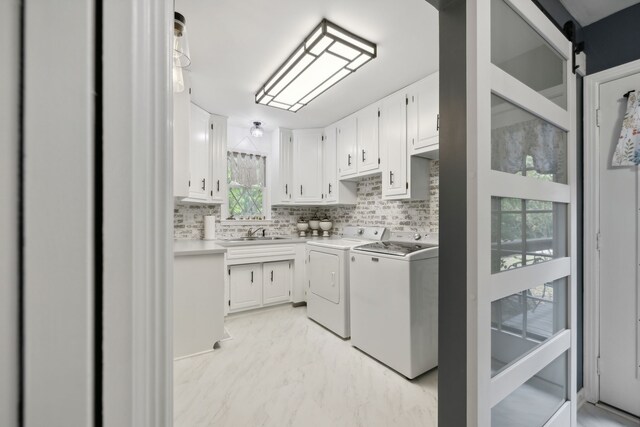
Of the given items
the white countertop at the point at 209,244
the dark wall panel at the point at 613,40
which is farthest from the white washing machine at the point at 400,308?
the dark wall panel at the point at 613,40

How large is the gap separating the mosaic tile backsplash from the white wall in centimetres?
285

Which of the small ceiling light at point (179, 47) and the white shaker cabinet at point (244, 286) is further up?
the small ceiling light at point (179, 47)

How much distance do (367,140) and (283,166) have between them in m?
1.36

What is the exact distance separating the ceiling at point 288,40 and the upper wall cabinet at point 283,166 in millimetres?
927

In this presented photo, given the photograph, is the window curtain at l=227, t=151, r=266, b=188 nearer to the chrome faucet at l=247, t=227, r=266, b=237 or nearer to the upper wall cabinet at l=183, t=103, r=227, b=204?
the upper wall cabinet at l=183, t=103, r=227, b=204

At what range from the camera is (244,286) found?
10.9 ft

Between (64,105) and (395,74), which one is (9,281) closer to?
(64,105)

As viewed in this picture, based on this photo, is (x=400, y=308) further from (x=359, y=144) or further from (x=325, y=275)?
(x=359, y=144)

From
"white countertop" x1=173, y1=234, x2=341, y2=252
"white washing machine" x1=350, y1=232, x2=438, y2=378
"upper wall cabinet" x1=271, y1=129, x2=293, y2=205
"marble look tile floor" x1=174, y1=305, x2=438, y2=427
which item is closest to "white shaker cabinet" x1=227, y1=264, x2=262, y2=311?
"white countertop" x1=173, y1=234, x2=341, y2=252

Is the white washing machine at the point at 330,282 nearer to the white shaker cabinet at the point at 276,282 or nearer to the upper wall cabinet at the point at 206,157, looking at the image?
the white shaker cabinet at the point at 276,282

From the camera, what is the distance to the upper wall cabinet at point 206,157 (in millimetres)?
3021

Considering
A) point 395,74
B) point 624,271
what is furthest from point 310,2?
point 624,271

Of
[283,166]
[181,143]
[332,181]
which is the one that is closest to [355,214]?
[332,181]

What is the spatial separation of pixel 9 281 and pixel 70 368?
0.44 ft
